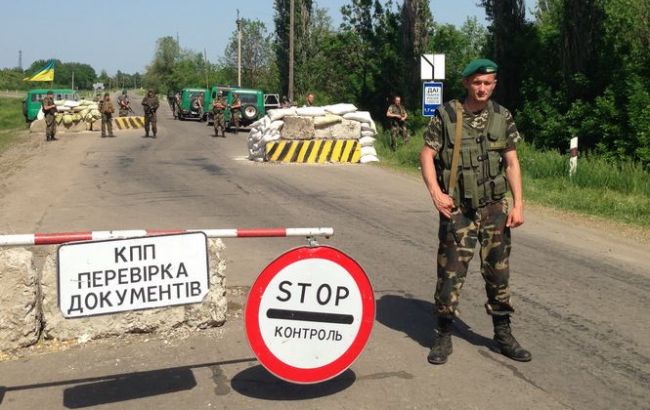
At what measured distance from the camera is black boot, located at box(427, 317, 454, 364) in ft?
14.2

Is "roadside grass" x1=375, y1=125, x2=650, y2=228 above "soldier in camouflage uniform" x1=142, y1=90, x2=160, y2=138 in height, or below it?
below

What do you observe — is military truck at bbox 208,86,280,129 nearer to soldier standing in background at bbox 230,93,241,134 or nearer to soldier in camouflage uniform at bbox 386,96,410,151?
soldier standing in background at bbox 230,93,241,134

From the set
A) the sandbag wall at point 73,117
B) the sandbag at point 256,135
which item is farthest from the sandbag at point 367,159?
the sandbag wall at point 73,117

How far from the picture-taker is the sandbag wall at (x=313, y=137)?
17.8 metres

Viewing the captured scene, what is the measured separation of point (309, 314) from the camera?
372cm

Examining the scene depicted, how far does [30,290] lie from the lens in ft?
15.4

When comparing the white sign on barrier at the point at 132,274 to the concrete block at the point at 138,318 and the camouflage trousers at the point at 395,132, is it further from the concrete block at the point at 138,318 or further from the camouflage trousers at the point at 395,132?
the camouflage trousers at the point at 395,132

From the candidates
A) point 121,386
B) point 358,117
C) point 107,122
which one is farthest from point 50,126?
point 121,386

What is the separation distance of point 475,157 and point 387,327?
1517 millimetres

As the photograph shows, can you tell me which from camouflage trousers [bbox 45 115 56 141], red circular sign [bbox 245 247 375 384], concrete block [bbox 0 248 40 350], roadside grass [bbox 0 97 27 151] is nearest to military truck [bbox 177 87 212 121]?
roadside grass [bbox 0 97 27 151]

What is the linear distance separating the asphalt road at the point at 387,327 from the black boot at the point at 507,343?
0.05m

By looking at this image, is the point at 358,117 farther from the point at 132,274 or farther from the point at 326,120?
the point at 132,274

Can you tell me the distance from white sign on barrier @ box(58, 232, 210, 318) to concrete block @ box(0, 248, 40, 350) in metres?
1.37

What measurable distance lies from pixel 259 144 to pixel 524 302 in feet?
42.3
